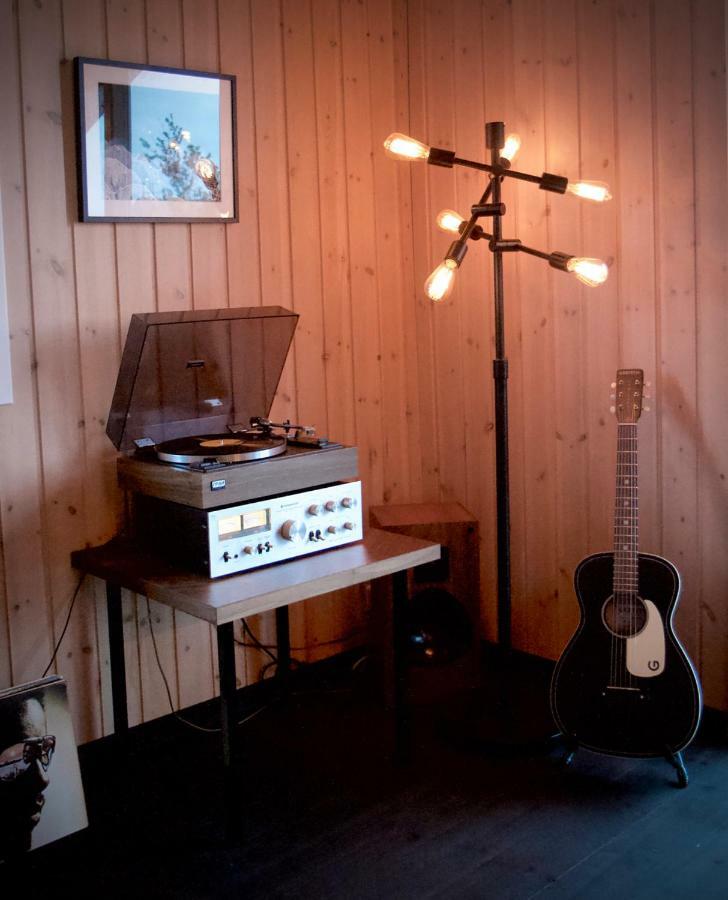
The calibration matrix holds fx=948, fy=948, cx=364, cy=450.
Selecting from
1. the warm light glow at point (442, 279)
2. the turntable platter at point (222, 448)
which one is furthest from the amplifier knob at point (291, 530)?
the warm light glow at point (442, 279)

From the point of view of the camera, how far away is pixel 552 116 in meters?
2.90

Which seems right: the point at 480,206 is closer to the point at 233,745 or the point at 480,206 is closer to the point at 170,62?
the point at 170,62

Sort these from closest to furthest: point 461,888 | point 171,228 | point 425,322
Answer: point 461,888 < point 171,228 < point 425,322

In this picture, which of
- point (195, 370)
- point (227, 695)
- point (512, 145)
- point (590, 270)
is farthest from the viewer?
point (512, 145)

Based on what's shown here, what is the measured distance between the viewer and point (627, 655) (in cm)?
252

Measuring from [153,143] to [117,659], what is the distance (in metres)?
1.43

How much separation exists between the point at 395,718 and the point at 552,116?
6.08 ft

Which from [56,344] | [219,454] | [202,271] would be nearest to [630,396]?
[219,454]

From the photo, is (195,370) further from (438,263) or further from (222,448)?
(438,263)

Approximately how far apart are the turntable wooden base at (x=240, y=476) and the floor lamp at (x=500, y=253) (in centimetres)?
45

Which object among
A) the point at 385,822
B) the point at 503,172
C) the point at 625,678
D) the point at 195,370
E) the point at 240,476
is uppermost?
the point at 503,172

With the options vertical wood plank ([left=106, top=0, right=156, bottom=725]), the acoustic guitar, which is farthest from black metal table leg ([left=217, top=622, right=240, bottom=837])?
the acoustic guitar

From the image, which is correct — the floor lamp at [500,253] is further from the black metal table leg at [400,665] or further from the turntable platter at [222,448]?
the turntable platter at [222,448]

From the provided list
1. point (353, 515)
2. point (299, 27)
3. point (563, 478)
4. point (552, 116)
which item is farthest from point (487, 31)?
point (353, 515)
